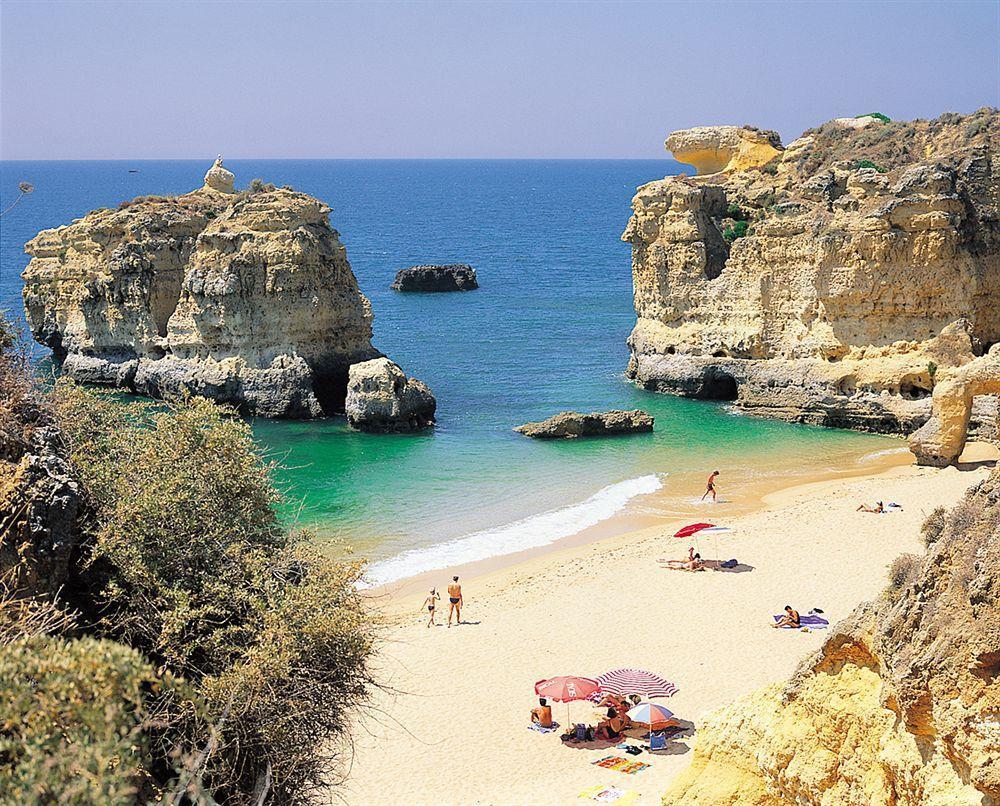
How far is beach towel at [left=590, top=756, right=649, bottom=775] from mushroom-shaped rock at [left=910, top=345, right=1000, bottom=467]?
58.2 feet

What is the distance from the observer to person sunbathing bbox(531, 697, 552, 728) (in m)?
15.1

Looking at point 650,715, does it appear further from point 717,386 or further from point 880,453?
point 717,386

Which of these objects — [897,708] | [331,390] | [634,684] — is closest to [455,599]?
[634,684]

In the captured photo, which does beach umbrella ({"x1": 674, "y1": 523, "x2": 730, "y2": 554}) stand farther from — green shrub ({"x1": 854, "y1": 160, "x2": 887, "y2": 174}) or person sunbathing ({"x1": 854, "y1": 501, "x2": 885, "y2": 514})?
green shrub ({"x1": 854, "y1": 160, "x2": 887, "y2": 174})

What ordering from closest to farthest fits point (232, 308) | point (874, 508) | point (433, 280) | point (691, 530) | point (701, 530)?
1. point (701, 530)
2. point (691, 530)
3. point (874, 508)
4. point (232, 308)
5. point (433, 280)

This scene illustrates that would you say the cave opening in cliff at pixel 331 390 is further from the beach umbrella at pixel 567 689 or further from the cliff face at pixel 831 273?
the beach umbrella at pixel 567 689

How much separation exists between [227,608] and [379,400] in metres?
26.6

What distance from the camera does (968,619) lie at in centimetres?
606

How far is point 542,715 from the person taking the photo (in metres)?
15.1

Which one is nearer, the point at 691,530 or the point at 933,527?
the point at 933,527

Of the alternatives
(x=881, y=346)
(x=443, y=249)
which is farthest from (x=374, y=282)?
(x=881, y=346)

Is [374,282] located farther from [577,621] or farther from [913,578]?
[913,578]

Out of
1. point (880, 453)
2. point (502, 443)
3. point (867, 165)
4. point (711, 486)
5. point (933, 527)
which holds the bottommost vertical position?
point (502, 443)

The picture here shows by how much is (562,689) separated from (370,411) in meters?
22.1
